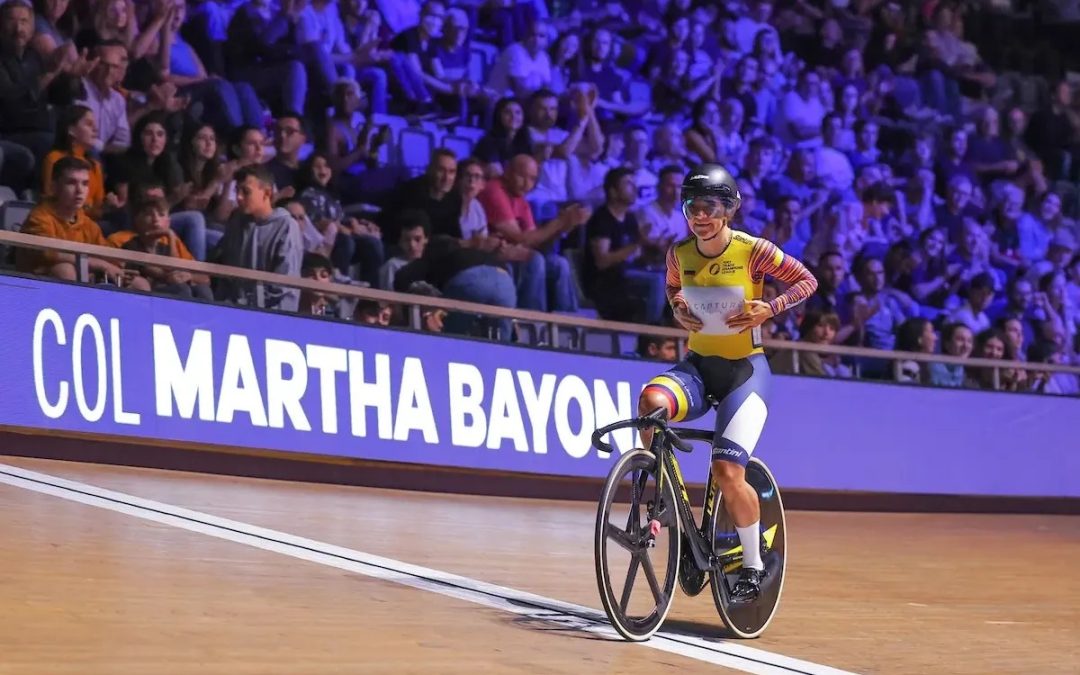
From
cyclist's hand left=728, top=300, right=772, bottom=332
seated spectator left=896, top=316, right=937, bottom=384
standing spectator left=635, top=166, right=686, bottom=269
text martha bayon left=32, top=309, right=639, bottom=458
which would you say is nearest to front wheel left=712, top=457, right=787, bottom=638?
cyclist's hand left=728, top=300, right=772, bottom=332

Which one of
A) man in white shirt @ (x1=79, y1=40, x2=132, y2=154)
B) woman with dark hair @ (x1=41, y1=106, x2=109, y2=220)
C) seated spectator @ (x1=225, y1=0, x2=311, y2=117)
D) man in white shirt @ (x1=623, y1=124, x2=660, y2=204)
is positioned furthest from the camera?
man in white shirt @ (x1=623, y1=124, x2=660, y2=204)

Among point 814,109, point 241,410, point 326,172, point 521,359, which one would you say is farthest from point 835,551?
point 814,109

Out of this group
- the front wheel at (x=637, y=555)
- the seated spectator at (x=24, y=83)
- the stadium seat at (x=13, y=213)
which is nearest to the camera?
the front wheel at (x=637, y=555)

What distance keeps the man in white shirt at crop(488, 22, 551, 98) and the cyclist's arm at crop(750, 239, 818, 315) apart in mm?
7944

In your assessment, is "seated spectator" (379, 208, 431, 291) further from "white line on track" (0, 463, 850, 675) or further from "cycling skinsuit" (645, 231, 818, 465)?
"cycling skinsuit" (645, 231, 818, 465)

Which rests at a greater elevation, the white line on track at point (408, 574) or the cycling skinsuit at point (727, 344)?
the cycling skinsuit at point (727, 344)

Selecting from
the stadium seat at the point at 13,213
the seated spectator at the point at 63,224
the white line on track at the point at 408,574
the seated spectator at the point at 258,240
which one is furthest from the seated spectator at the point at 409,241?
the white line on track at the point at 408,574

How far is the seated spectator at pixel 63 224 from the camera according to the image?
9.65 metres

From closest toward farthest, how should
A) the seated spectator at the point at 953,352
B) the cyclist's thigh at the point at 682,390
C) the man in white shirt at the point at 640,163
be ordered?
1. the cyclist's thigh at the point at 682,390
2. the seated spectator at the point at 953,352
3. the man in white shirt at the point at 640,163

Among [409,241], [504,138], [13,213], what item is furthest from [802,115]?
[13,213]

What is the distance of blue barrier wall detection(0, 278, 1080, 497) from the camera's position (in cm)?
954

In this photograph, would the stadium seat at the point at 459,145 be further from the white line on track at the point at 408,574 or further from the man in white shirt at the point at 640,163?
the white line on track at the point at 408,574

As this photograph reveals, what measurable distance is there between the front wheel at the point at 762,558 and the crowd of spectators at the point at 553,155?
4886 millimetres

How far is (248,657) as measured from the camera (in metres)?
4.77
